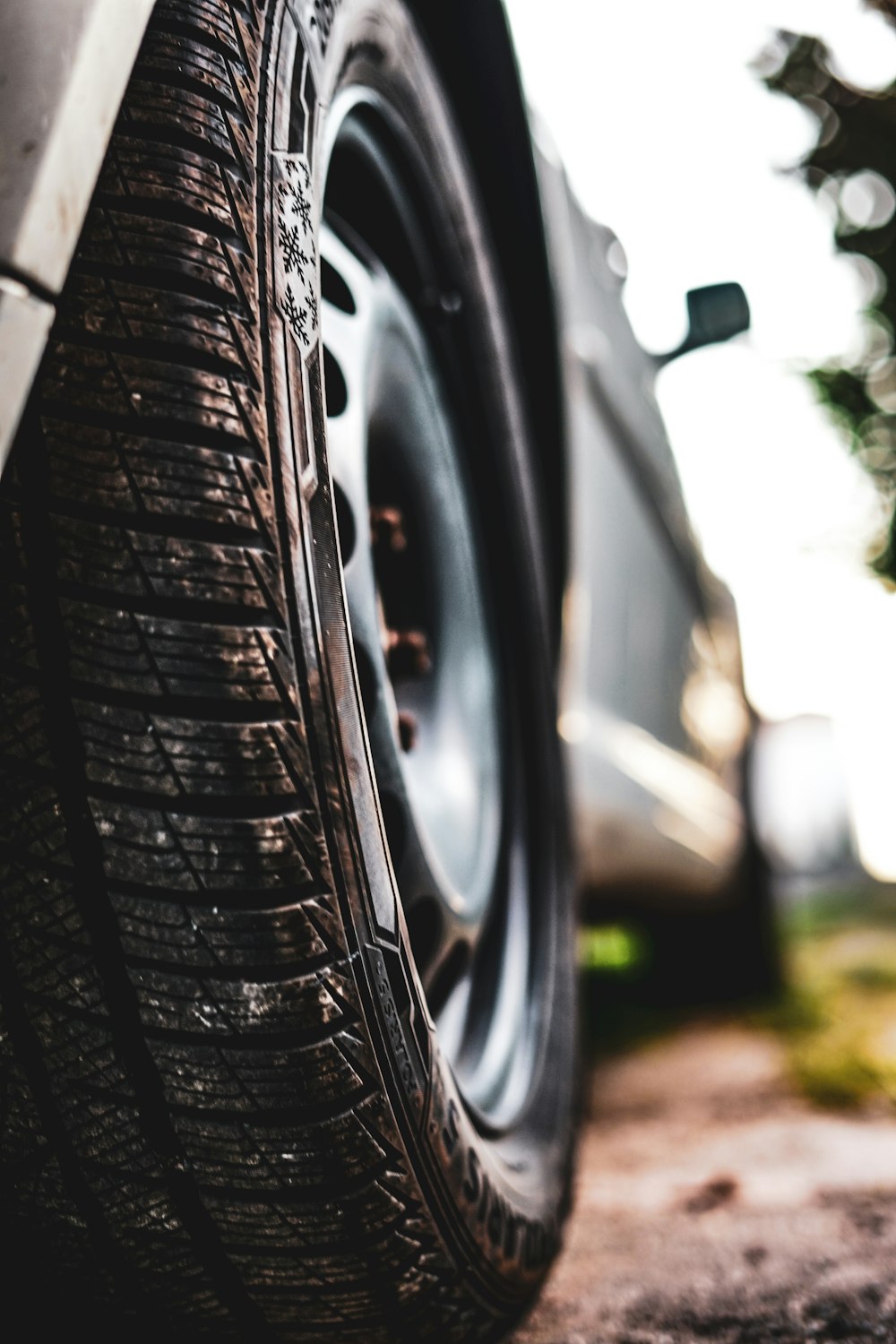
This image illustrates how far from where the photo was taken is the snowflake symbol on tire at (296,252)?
2.02 feet

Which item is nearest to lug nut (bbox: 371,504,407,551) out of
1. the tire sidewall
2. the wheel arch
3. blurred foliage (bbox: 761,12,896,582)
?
the tire sidewall

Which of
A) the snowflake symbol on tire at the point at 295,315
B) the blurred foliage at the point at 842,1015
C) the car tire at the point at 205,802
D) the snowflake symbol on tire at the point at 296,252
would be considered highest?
the snowflake symbol on tire at the point at 296,252

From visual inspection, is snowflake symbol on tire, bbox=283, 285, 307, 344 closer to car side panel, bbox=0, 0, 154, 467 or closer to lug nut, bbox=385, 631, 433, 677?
car side panel, bbox=0, 0, 154, 467

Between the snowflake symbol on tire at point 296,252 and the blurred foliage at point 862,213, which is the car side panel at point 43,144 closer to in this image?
the snowflake symbol on tire at point 296,252

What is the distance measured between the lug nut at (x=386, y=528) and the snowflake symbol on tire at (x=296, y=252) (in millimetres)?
306

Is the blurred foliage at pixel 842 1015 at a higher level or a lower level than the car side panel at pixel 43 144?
lower

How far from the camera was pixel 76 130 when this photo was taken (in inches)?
19.6

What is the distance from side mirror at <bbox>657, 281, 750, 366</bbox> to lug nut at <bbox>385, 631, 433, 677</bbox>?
1498mm

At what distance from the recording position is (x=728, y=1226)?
1.16m

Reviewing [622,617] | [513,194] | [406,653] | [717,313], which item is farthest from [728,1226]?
[717,313]

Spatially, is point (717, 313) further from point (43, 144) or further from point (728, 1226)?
point (43, 144)

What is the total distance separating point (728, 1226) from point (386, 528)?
0.80 metres

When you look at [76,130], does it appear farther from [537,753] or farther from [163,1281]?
[537,753]

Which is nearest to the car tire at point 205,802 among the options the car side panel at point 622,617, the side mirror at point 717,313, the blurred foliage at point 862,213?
the car side panel at point 622,617
